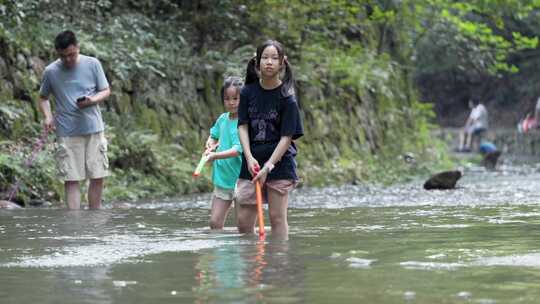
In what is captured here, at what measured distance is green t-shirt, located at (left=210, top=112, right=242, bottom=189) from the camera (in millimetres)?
10078

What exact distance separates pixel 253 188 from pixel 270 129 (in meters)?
0.48

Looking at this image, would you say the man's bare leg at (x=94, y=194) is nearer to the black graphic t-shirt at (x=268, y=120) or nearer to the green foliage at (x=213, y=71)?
the green foliage at (x=213, y=71)

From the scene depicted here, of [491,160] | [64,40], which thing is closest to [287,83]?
[64,40]

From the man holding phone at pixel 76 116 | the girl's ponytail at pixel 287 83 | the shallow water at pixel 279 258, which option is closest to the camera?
the shallow water at pixel 279 258

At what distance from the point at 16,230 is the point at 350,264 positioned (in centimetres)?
392

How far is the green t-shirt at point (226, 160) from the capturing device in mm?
10078

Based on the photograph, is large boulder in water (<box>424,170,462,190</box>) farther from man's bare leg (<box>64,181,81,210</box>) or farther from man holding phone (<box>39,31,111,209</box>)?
man's bare leg (<box>64,181,81,210</box>)

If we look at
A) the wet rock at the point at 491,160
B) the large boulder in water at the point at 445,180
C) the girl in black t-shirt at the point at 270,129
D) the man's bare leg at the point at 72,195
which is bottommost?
the wet rock at the point at 491,160

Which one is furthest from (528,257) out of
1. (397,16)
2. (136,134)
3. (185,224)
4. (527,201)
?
(397,16)

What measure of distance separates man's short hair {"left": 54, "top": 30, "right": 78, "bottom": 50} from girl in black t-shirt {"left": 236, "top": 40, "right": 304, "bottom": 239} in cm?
365

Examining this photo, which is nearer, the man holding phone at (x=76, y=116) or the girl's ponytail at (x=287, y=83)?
the girl's ponytail at (x=287, y=83)

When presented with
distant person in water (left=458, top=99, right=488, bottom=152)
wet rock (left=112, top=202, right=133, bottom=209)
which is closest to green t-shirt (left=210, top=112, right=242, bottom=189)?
wet rock (left=112, top=202, right=133, bottom=209)

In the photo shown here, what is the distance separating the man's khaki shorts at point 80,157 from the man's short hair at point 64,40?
1019mm

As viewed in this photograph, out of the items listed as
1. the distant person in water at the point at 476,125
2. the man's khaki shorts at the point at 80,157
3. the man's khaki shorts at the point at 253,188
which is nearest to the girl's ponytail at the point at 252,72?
the man's khaki shorts at the point at 253,188
